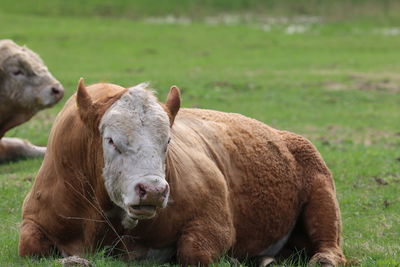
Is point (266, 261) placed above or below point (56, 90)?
above

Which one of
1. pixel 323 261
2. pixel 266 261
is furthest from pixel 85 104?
pixel 323 261

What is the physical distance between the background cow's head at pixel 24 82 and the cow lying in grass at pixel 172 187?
5.76 m

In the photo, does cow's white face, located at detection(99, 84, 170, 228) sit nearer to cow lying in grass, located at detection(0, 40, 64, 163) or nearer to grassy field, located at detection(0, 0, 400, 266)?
grassy field, located at detection(0, 0, 400, 266)

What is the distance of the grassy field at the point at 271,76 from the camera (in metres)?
10.0

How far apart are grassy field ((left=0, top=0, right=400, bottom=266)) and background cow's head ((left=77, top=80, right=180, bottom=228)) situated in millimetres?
632

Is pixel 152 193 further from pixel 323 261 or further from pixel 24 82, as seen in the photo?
pixel 24 82

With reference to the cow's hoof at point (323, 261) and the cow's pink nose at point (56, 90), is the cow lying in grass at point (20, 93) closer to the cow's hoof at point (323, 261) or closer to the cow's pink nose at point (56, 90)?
the cow's pink nose at point (56, 90)

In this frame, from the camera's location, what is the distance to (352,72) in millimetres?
26828

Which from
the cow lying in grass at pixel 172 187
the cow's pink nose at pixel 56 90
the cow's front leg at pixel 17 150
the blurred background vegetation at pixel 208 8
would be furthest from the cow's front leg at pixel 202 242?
the blurred background vegetation at pixel 208 8

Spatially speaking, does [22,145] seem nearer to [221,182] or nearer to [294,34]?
[221,182]

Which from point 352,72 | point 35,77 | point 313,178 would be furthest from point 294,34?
point 313,178

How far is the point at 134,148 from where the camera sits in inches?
240

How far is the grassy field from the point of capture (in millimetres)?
10024

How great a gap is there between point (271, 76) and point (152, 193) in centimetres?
2034
